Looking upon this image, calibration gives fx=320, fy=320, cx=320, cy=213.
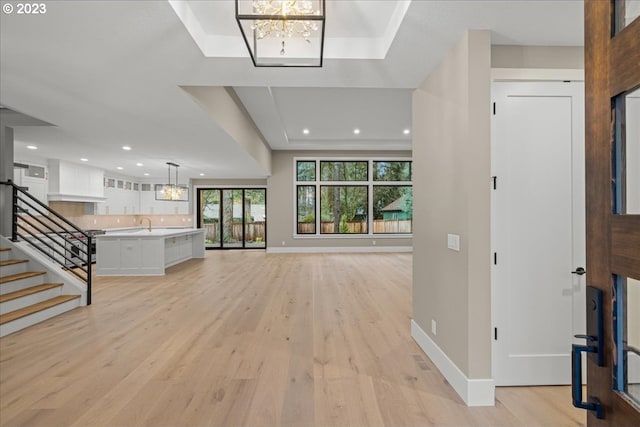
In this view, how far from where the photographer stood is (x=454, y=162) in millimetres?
2477

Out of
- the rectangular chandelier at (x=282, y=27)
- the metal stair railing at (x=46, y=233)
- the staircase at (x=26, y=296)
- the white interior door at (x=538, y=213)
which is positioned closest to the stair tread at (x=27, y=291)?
the staircase at (x=26, y=296)

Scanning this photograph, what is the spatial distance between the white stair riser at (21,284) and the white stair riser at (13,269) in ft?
0.83

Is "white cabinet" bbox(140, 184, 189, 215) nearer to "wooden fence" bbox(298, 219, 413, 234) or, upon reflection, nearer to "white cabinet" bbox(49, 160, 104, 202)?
"white cabinet" bbox(49, 160, 104, 202)

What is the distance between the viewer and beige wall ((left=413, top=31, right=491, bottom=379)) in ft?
7.38

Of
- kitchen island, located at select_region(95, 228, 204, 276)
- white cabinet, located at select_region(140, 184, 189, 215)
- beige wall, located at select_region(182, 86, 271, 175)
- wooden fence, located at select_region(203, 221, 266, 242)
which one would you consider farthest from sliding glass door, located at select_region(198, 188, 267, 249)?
kitchen island, located at select_region(95, 228, 204, 276)

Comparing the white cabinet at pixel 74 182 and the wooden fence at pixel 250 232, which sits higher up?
the white cabinet at pixel 74 182

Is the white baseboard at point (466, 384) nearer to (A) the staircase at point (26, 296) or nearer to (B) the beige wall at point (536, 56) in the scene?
(B) the beige wall at point (536, 56)

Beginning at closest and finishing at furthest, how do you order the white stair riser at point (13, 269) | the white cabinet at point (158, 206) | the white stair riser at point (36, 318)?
the white stair riser at point (36, 318), the white stair riser at point (13, 269), the white cabinet at point (158, 206)

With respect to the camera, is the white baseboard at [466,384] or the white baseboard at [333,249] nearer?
the white baseboard at [466,384]

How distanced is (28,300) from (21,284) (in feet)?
1.20

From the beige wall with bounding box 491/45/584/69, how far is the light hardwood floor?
8.13 ft

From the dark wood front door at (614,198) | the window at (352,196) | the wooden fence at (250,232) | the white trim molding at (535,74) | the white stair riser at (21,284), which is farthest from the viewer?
the wooden fence at (250,232)

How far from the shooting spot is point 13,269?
4.32 meters

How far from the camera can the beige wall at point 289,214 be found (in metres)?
10.6
